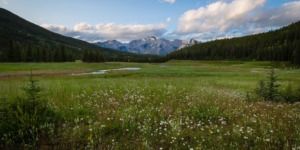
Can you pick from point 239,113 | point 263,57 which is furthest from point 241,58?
point 239,113

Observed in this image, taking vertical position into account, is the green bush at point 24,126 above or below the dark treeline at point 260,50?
below

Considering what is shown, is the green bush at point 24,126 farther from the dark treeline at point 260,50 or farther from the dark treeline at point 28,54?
the dark treeline at point 260,50

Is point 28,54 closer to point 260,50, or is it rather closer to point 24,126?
point 24,126

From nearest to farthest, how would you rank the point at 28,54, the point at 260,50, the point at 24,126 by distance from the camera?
the point at 24,126 < the point at 28,54 < the point at 260,50

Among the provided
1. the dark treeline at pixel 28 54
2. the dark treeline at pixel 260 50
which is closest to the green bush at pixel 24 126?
the dark treeline at pixel 28 54

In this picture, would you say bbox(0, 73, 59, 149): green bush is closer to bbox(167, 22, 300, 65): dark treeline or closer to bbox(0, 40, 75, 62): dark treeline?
bbox(0, 40, 75, 62): dark treeline

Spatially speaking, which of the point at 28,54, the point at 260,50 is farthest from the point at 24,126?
the point at 260,50

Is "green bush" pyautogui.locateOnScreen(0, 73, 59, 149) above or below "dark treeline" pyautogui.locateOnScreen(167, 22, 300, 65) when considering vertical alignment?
below

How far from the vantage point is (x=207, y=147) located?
4289mm

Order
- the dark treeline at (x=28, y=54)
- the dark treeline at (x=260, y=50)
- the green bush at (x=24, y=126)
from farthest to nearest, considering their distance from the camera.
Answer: the dark treeline at (x=260, y=50), the dark treeline at (x=28, y=54), the green bush at (x=24, y=126)

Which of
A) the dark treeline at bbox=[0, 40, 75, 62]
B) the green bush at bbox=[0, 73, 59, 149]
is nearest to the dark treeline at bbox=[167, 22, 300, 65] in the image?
the dark treeline at bbox=[0, 40, 75, 62]

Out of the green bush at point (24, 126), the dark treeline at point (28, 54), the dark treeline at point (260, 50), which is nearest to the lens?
the green bush at point (24, 126)

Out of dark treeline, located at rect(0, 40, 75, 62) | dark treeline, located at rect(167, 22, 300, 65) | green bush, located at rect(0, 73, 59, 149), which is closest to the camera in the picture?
green bush, located at rect(0, 73, 59, 149)

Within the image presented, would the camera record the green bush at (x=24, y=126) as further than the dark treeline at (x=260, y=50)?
No
